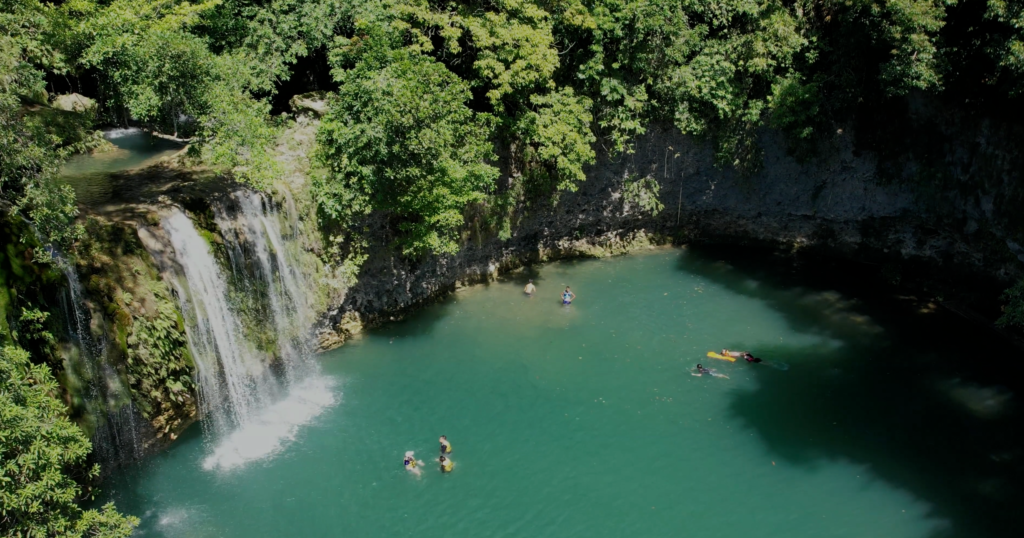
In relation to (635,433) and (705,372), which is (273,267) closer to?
(635,433)

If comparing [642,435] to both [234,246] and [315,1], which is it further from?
[315,1]

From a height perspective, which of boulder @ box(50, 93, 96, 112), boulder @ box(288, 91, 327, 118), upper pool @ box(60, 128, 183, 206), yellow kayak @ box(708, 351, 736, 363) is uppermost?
boulder @ box(50, 93, 96, 112)

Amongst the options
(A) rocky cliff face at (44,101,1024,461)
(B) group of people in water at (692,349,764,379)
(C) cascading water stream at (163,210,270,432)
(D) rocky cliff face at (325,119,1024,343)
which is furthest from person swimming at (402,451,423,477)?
(B) group of people in water at (692,349,764,379)

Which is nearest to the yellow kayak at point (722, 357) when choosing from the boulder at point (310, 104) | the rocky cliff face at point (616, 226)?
the rocky cliff face at point (616, 226)

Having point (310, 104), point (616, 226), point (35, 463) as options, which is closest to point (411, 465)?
point (35, 463)

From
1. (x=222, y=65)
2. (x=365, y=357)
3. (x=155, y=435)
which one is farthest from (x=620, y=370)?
(x=222, y=65)

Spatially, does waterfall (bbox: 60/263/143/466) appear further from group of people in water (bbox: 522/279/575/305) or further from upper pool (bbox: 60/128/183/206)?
group of people in water (bbox: 522/279/575/305)
